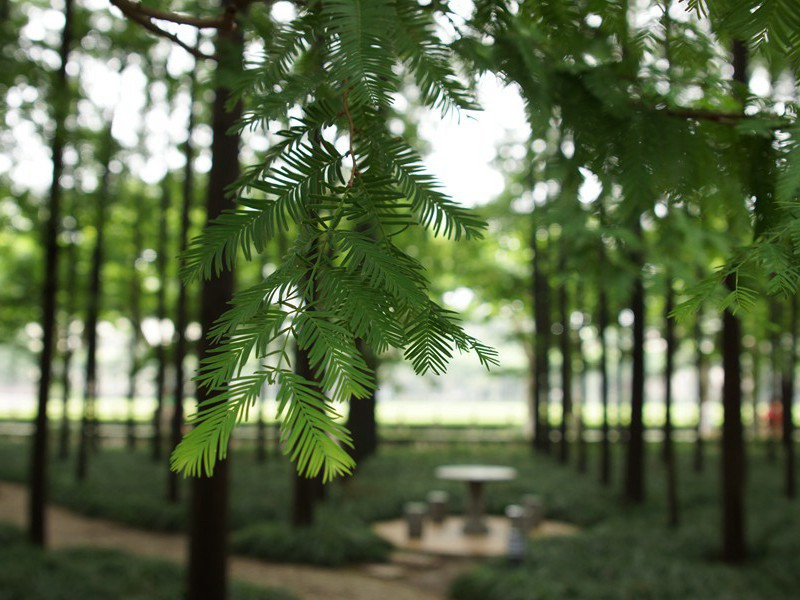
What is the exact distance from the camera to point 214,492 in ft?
25.6

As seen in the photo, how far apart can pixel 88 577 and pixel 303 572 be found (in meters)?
3.40

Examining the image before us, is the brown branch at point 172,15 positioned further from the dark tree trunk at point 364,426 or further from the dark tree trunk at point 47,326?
the dark tree trunk at point 364,426

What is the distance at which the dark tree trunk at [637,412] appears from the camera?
48.4 ft

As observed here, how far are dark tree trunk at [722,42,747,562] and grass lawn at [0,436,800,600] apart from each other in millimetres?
424

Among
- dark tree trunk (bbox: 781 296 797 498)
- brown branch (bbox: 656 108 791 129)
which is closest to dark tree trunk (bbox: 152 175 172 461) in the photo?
dark tree trunk (bbox: 781 296 797 498)

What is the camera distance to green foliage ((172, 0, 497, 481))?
109 cm

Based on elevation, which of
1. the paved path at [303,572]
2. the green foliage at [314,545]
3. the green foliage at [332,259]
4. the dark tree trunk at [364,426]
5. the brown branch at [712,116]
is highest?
the brown branch at [712,116]

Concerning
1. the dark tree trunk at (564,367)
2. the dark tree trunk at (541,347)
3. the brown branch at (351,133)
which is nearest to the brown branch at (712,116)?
the brown branch at (351,133)

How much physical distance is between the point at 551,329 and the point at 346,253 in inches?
941

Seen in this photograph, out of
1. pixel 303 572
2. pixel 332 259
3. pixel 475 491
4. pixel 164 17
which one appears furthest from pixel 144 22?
pixel 475 491

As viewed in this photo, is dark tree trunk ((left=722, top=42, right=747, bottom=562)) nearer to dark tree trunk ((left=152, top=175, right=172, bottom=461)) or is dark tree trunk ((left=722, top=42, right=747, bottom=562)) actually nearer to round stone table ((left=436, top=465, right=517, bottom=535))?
round stone table ((left=436, top=465, right=517, bottom=535))

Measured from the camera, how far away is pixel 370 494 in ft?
56.7

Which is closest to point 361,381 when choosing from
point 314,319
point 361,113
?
point 314,319

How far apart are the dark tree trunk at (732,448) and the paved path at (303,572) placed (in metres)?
4.46
